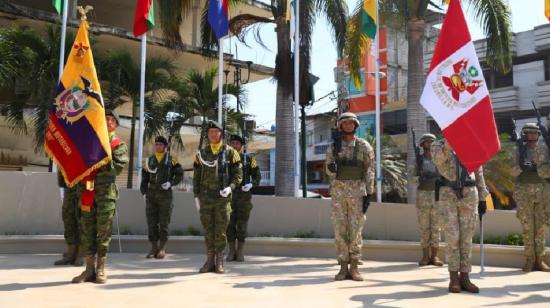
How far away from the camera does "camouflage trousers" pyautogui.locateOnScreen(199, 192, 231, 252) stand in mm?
6727

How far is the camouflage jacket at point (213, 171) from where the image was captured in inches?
267

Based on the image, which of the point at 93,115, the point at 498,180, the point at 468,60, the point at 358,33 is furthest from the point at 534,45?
the point at 93,115

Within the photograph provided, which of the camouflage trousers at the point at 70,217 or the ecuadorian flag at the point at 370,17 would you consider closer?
the camouflage trousers at the point at 70,217

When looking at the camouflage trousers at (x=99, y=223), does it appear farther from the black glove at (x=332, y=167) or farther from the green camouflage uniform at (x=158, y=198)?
the black glove at (x=332, y=167)

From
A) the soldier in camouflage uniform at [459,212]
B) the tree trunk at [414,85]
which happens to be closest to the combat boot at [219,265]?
the soldier in camouflage uniform at [459,212]

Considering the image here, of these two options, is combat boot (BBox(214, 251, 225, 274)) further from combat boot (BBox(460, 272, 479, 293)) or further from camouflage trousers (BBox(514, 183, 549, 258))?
camouflage trousers (BBox(514, 183, 549, 258))

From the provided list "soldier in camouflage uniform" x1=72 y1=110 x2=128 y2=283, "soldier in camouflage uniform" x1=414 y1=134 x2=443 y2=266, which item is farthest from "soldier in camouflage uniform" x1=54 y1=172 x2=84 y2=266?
"soldier in camouflage uniform" x1=414 y1=134 x2=443 y2=266

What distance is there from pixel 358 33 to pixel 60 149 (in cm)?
801

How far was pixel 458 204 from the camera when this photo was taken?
18.6 ft

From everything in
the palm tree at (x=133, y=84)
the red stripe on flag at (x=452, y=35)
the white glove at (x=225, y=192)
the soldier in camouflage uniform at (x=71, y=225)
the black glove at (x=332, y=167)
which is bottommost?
the soldier in camouflage uniform at (x=71, y=225)

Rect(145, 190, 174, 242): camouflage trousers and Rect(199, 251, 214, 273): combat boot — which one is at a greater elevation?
Rect(145, 190, 174, 242): camouflage trousers

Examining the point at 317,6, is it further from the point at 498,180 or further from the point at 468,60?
the point at 498,180

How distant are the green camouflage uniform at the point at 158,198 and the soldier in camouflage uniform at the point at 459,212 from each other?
4191 mm

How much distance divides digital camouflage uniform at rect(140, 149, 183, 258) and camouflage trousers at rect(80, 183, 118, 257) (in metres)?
2.18
